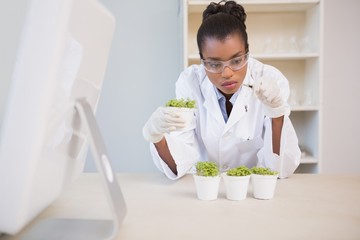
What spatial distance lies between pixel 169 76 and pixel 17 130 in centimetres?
248

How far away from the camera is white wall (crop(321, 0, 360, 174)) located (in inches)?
118

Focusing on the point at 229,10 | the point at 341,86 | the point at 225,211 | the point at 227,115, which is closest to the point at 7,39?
the point at 225,211

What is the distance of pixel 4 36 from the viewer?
0.94m

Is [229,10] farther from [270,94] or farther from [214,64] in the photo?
[270,94]

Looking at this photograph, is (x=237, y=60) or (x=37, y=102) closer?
(x=37, y=102)

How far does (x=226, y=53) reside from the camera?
1564mm

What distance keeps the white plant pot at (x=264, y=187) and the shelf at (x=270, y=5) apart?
1689mm

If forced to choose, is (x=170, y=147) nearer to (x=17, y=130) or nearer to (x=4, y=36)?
(x=4, y=36)

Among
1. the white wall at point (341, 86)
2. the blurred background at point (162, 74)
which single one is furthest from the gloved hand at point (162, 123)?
the white wall at point (341, 86)

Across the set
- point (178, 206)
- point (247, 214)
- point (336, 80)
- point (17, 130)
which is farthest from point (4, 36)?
point (336, 80)

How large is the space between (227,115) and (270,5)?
1108 millimetres

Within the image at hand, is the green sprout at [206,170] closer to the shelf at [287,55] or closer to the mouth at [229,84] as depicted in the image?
the mouth at [229,84]

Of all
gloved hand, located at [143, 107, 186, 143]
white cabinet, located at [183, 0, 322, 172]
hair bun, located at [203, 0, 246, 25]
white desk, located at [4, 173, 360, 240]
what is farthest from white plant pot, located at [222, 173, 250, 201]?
white cabinet, located at [183, 0, 322, 172]

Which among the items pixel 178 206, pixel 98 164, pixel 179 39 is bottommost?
pixel 178 206
